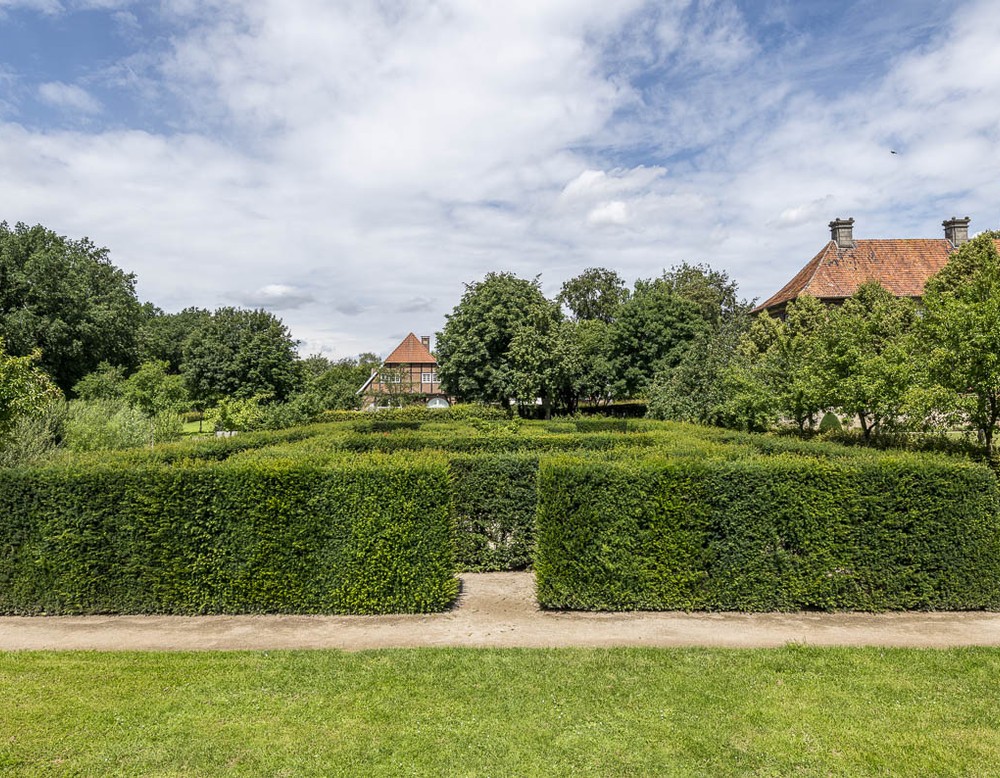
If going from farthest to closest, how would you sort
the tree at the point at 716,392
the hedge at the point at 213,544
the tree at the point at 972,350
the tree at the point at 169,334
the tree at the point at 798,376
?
the tree at the point at 169,334 → the tree at the point at 716,392 → the tree at the point at 798,376 → the tree at the point at 972,350 → the hedge at the point at 213,544

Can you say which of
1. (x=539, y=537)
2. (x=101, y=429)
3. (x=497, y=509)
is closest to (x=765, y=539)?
(x=539, y=537)

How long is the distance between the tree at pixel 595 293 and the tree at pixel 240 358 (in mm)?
36984

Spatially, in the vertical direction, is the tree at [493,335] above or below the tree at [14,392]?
above

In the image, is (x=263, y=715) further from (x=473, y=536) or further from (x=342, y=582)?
(x=473, y=536)

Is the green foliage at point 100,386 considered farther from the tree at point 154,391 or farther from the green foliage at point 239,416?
the green foliage at point 239,416

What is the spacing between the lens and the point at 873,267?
44.6 metres

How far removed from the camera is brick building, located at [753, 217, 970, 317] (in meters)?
43.5

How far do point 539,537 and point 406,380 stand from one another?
47.9m

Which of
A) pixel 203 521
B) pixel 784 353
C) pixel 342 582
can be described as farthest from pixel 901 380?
pixel 203 521

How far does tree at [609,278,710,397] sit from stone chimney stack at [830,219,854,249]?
1404cm

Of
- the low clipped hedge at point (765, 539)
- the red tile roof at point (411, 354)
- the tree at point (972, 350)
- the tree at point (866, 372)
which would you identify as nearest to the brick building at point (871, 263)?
the tree at point (866, 372)

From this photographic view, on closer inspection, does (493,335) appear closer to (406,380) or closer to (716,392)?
(716,392)

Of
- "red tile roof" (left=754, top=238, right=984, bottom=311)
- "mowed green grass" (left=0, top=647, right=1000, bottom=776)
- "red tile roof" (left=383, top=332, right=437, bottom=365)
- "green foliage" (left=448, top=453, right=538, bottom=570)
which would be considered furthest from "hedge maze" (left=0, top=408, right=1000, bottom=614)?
"red tile roof" (left=383, top=332, right=437, bottom=365)

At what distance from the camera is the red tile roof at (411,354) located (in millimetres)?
62938
